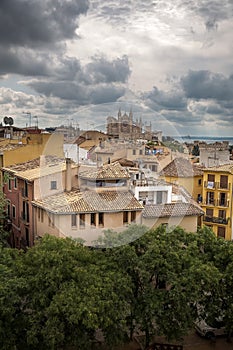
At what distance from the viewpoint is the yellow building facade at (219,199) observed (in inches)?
1044

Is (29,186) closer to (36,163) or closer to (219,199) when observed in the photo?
(36,163)

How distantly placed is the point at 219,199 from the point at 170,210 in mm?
10355

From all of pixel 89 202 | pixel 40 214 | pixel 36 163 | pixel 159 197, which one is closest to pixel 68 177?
pixel 89 202

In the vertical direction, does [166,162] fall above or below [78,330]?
above

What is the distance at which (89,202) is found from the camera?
16.5m

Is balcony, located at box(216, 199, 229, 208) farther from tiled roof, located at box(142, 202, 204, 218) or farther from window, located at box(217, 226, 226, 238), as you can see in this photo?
tiled roof, located at box(142, 202, 204, 218)

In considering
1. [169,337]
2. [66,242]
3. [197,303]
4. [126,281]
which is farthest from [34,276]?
[197,303]

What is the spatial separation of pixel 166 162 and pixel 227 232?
7752 millimetres

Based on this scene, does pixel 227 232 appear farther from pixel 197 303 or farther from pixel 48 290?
pixel 48 290

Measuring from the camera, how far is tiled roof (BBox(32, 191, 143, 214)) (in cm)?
1617

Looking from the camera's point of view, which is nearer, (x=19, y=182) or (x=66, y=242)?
(x=66, y=242)

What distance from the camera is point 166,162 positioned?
22.8m

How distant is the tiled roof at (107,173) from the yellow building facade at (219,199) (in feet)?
36.8

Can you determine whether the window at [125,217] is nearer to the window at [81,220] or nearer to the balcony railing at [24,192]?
the window at [81,220]
